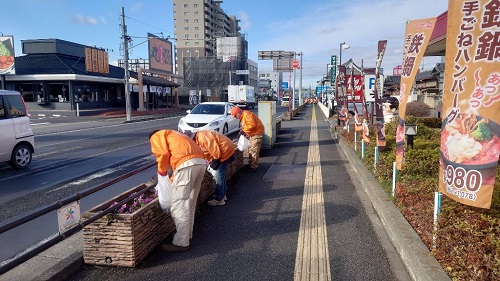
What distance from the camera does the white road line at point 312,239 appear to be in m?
3.58

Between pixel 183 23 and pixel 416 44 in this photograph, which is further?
pixel 183 23

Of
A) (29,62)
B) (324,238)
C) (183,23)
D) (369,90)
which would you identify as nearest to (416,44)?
(324,238)

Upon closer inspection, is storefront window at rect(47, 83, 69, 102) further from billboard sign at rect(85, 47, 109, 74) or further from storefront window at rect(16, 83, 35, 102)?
billboard sign at rect(85, 47, 109, 74)

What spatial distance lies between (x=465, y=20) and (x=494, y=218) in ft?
6.67

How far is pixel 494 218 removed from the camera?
11.9ft

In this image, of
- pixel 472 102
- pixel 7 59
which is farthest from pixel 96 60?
pixel 472 102

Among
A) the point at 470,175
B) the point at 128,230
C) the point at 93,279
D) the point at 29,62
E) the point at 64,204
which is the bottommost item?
the point at 93,279

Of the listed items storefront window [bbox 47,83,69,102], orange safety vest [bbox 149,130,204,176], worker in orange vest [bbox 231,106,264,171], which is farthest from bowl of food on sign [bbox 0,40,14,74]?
orange safety vest [bbox 149,130,204,176]

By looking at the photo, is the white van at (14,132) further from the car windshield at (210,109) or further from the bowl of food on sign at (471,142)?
the bowl of food on sign at (471,142)

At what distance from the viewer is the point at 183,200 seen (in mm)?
4020

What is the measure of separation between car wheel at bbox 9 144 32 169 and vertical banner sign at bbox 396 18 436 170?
8.83m

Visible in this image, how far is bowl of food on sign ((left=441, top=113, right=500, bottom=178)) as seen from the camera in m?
3.29

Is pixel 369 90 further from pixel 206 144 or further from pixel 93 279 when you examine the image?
pixel 93 279

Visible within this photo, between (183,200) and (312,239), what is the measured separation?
1.67 meters
